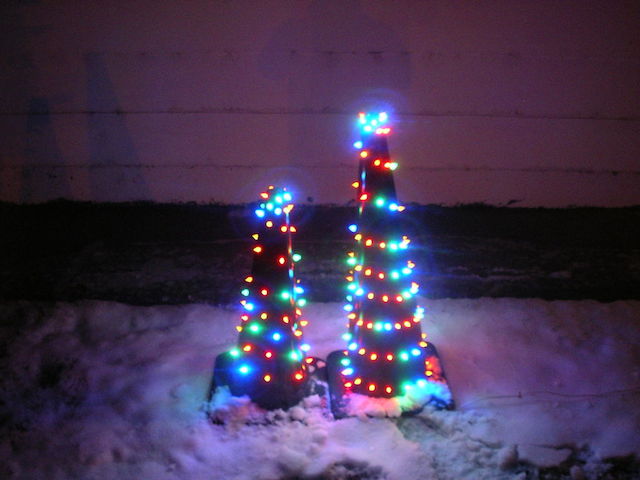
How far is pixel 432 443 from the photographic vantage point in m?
3.28

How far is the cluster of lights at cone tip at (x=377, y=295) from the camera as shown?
319 cm

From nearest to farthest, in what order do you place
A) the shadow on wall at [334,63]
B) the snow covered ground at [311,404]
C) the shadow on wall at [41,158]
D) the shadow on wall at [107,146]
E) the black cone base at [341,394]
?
the snow covered ground at [311,404]
the black cone base at [341,394]
the shadow on wall at [334,63]
the shadow on wall at [107,146]
the shadow on wall at [41,158]

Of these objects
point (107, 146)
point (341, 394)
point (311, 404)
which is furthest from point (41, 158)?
point (341, 394)

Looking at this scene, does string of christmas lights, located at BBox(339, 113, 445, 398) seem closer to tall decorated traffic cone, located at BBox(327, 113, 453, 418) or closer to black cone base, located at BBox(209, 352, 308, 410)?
tall decorated traffic cone, located at BBox(327, 113, 453, 418)

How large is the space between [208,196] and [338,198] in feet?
4.83

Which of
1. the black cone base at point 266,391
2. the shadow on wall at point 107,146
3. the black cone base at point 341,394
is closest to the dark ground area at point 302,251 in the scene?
the shadow on wall at point 107,146

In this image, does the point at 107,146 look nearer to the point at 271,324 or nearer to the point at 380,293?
the point at 271,324

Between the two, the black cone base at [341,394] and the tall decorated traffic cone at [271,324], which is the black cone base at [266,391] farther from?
the black cone base at [341,394]

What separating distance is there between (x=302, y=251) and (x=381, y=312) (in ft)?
6.81

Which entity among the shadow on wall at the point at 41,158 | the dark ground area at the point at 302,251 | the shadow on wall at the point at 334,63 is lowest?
the dark ground area at the point at 302,251


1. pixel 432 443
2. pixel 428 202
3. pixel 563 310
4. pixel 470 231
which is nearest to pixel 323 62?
pixel 428 202

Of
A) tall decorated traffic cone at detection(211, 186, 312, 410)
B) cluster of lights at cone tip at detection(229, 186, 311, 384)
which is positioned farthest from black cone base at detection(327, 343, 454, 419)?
cluster of lights at cone tip at detection(229, 186, 311, 384)

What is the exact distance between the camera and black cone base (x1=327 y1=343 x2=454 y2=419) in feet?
11.4

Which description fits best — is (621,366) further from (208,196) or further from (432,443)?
(208,196)
